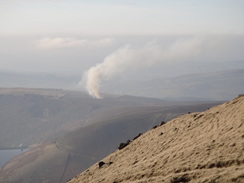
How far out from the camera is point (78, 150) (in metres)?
121

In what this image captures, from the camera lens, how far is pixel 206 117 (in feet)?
90.4

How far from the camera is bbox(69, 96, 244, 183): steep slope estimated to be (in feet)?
54.5

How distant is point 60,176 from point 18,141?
90.1 metres

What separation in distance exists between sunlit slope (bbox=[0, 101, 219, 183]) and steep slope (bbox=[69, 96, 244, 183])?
2783 inches

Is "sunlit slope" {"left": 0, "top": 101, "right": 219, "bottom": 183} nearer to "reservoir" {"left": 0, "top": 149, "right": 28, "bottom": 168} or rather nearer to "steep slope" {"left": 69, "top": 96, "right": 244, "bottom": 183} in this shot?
"reservoir" {"left": 0, "top": 149, "right": 28, "bottom": 168}

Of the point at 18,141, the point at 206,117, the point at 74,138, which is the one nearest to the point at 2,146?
the point at 18,141

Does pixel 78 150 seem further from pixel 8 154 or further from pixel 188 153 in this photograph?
pixel 188 153

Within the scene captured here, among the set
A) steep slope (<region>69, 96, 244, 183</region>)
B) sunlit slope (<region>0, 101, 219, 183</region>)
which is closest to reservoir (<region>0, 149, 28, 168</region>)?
sunlit slope (<region>0, 101, 219, 183</region>)

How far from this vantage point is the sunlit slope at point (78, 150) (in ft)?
338

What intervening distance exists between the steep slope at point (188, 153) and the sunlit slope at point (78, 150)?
70693 millimetres

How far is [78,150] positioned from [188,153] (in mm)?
103668

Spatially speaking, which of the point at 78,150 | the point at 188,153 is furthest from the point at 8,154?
the point at 188,153

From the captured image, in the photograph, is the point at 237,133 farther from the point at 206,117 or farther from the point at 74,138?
the point at 74,138

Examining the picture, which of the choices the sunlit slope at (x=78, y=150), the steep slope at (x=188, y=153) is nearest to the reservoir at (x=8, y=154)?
the sunlit slope at (x=78, y=150)
